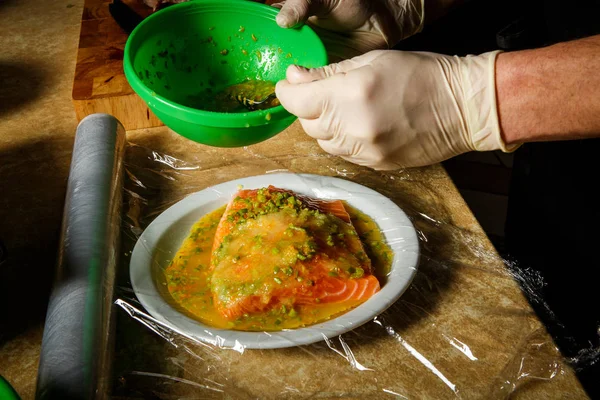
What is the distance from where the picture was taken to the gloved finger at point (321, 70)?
1110mm

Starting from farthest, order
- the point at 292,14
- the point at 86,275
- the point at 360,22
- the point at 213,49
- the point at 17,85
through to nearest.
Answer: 1. the point at 17,85
2. the point at 360,22
3. the point at 213,49
4. the point at 292,14
5. the point at 86,275

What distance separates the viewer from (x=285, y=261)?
1.03 metres

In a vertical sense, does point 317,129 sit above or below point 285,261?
above

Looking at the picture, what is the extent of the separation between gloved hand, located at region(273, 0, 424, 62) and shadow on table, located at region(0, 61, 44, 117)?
35.2 inches

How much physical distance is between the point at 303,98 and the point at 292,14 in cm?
26

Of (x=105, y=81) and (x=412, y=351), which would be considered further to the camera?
(x=105, y=81)

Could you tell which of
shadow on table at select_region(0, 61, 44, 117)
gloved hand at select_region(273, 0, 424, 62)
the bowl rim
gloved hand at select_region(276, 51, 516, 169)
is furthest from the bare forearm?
shadow on table at select_region(0, 61, 44, 117)

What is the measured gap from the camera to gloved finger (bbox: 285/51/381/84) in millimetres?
1110

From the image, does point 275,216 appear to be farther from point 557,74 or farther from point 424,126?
point 557,74

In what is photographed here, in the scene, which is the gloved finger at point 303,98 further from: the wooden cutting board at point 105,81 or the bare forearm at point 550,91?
the wooden cutting board at point 105,81

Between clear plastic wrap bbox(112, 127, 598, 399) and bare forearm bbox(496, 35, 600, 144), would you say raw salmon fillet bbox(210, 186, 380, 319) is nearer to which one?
clear plastic wrap bbox(112, 127, 598, 399)

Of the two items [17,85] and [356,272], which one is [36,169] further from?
[356,272]

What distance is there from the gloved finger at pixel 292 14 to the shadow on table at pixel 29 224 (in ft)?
2.23

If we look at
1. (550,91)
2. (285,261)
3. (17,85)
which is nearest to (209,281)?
(285,261)
